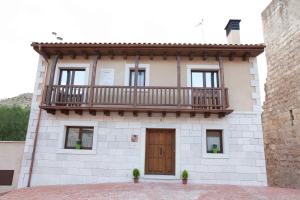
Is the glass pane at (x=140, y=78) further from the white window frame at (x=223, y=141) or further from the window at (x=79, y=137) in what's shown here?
the white window frame at (x=223, y=141)

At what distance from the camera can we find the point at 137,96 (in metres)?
8.51

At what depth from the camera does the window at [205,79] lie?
29.3 ft

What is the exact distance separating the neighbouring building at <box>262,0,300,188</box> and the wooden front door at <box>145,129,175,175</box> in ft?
20.0

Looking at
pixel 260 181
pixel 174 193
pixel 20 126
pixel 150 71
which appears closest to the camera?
pixel 174 193

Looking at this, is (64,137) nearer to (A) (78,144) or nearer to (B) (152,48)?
(A) (78,144)

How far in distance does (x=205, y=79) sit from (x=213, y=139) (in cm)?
254

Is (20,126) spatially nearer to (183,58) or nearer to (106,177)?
(106,177)

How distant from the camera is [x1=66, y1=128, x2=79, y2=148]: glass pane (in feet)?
27.8

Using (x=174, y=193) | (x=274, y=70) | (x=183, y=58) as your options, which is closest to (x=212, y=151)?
(x=174, y=193)

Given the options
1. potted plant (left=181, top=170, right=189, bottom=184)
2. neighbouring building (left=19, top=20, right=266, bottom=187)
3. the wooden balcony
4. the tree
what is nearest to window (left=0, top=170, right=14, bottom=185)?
neighbouring building (left=19, top=20, right=266, bottom=187)

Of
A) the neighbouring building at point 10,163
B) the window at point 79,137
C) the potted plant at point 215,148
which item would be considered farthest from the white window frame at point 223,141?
the neighbouring building at point 10,163

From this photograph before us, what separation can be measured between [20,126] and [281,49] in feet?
56.0

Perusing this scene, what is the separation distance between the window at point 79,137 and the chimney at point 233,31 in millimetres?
7300

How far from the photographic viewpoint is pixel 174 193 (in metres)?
6.20
